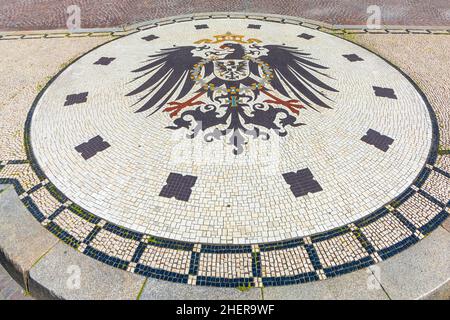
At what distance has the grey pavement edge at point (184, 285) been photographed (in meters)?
4.39

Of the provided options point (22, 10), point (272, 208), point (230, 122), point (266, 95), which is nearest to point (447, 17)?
point (266, 95)

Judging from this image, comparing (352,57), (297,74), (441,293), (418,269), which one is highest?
(352,57)

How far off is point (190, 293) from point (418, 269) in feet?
11.8

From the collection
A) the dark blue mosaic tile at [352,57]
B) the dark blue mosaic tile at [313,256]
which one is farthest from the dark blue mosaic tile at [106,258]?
the dark blue mosaic tile at [352,57]

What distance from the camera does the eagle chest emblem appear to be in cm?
909

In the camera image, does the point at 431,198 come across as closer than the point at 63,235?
No

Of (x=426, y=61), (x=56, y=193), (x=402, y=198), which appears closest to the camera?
(x=402, y=198)

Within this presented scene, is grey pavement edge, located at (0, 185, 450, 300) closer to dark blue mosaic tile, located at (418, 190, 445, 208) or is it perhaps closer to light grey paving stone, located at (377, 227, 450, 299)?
light grey paving stone, located at (377, 227, 450, 299)

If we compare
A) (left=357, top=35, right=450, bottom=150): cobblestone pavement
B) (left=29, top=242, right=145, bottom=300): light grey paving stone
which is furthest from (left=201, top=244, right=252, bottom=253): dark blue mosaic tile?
(left=357, top=35, right=450, bottom=150): cobblestone pavement

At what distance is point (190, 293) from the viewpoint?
4438 millimetres

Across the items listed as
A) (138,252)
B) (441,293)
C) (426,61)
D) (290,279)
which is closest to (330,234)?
(290,279)

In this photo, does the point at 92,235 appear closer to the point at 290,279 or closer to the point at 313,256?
the point at 290,279

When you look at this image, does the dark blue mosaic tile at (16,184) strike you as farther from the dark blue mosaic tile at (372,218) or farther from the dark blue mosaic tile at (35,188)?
the dark blue mosaic tile at (372,218)
